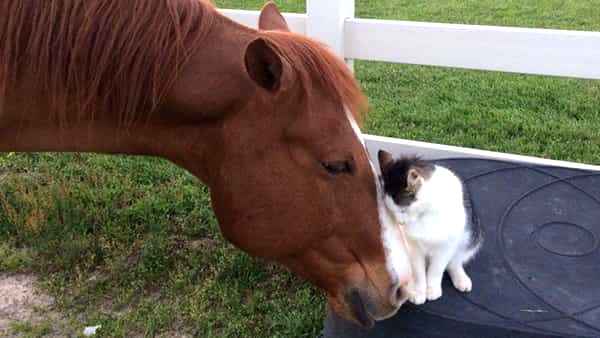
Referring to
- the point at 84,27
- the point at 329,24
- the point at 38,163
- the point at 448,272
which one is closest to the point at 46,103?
the point at 84,27

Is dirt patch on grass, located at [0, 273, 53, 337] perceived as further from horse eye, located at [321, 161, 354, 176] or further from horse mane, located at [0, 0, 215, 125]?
horse eye, located at [321, 161, 354, 176]

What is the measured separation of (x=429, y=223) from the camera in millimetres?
2168

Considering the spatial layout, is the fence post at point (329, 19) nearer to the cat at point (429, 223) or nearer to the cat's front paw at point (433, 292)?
the cat at point (429, 223)

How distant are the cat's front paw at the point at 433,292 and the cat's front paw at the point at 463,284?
97 millimetres

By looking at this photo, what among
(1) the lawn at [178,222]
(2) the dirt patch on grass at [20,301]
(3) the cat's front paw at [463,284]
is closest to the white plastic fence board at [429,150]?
(1) the lawn at [178,222]

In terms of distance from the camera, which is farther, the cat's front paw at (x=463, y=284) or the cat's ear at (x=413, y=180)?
the cat's front paw at (x=463, y=284)

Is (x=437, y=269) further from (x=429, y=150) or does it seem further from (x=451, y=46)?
(x=451, y=46)

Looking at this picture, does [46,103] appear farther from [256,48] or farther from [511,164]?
[511,164]

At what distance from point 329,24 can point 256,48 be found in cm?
165

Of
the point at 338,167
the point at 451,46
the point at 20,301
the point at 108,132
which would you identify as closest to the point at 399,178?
the point at 338,167

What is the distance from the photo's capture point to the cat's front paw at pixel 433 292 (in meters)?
2.19

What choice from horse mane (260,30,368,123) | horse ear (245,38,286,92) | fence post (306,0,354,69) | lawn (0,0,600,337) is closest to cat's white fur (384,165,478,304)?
horse mane (260,30,368,123)

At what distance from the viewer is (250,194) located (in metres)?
1.91

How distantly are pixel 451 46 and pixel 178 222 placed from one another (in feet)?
6.05
